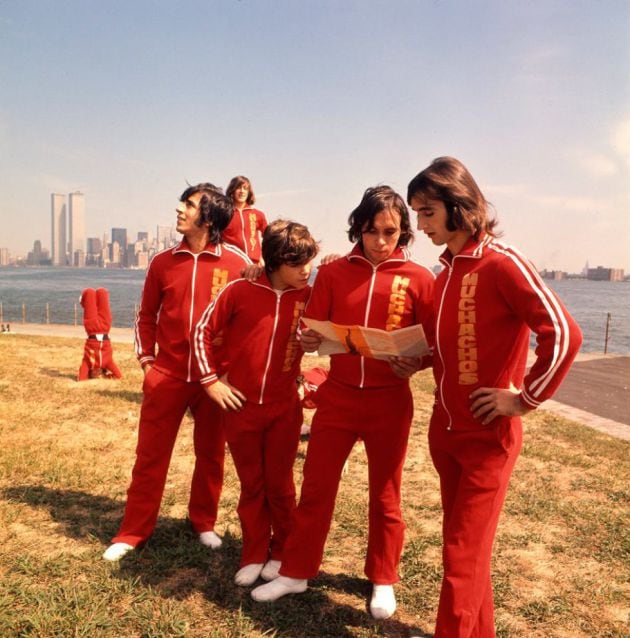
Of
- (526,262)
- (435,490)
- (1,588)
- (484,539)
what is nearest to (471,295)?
(526,262)

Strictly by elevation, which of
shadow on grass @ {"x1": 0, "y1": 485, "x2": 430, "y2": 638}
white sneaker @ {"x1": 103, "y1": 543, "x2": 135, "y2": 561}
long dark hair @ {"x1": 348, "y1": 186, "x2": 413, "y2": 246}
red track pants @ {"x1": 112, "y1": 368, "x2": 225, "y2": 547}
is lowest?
shadow on grass @ {"x1": 0, "y1": 485, "x2": 430, "y2": 638}

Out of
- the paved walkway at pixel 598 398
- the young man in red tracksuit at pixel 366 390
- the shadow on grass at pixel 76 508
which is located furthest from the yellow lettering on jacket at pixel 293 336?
the paved walkway at pixel 598 398

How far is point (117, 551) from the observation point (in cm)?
351

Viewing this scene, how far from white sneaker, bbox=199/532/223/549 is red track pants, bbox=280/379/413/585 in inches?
33.7

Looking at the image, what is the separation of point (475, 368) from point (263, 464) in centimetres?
151

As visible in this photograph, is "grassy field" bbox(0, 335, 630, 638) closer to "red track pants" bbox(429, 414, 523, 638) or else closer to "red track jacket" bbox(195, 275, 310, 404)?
"red track pants" bbox(429, 414, 523, 638)

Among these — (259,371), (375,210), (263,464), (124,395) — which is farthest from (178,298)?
(124,395)

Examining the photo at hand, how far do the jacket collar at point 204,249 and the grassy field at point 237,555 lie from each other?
80.0 inches

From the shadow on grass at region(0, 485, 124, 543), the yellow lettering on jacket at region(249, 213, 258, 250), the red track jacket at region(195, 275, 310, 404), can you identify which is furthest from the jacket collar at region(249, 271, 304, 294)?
the yellow lettering on jacket at region(249, 213, 258, 250)

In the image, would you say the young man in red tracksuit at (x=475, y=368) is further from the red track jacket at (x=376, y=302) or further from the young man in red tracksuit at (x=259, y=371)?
the young man in red tracksuit at (x=259, y=371)

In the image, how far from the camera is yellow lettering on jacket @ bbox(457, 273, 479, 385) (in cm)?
234

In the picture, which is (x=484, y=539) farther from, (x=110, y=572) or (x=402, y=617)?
(x=110, y=572)

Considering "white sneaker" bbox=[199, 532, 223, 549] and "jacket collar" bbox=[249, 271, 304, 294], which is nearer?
"jacket collar" bbox=[249, 271, 304, 294]

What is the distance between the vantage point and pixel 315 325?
2836 mm
